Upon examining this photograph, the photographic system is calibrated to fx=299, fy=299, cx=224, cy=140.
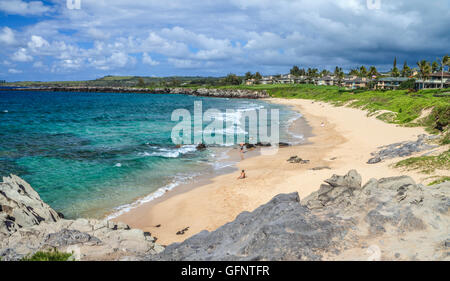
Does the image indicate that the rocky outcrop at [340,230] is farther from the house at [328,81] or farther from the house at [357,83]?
the house at [328,81]

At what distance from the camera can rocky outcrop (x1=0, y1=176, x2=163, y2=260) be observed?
8.43m

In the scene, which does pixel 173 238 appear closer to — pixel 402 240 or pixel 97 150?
pixel 402 240

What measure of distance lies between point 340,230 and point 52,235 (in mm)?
8406

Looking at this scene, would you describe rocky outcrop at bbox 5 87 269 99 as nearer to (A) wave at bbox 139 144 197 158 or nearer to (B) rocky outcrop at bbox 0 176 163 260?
(A) wave at bbox 139 144 197 158

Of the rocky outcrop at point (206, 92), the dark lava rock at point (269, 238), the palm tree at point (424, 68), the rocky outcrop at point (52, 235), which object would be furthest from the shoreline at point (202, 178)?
the rocky outcrop at point (206, 92)

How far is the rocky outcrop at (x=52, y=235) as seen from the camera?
843 centimetres

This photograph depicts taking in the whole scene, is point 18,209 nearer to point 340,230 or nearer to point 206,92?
point 340,230

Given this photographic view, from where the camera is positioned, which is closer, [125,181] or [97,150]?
[125,181]

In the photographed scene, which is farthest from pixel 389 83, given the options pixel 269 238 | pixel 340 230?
pixel 269 238

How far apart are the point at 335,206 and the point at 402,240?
7.15ft

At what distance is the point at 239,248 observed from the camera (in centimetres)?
696

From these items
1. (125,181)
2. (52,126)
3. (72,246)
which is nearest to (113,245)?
(72,246)

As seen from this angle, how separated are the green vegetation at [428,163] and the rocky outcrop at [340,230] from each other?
6014mm

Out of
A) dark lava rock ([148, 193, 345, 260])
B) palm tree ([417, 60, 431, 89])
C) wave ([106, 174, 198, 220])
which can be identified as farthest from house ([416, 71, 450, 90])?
dark lava rock ([148, 193, 345, 260])
